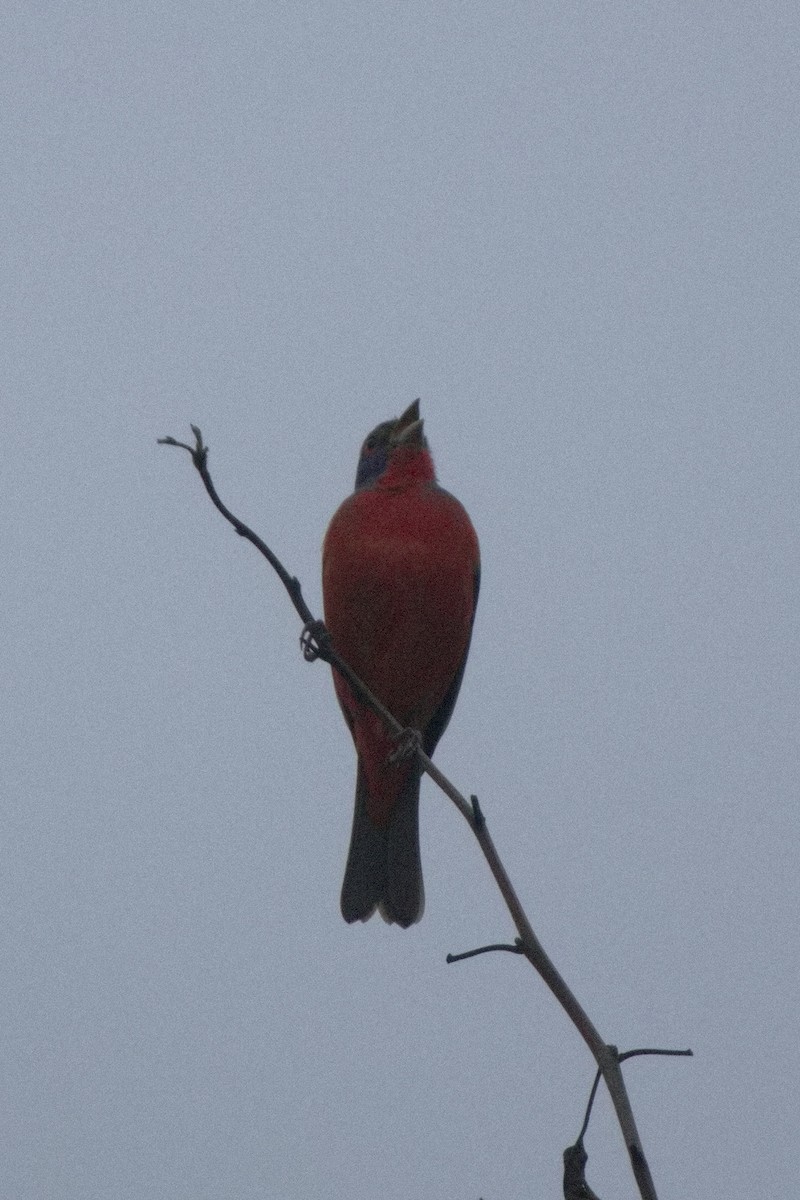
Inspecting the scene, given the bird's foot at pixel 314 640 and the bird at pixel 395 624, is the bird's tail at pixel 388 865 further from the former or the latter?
the bird's foot at pixel 314 640

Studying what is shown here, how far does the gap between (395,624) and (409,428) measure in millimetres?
998

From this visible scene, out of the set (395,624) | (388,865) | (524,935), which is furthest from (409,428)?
(524,935)

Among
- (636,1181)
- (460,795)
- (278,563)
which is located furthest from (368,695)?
(636,1181)

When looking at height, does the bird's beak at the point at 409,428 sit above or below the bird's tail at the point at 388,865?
above

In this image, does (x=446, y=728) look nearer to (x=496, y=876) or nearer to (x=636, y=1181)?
(x=496, y=876)

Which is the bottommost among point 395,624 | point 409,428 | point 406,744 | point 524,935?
point 524,935

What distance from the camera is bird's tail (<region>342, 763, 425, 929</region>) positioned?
6.22 m

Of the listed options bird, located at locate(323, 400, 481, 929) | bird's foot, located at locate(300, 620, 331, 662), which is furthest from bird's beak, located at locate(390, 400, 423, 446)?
bird's foot, located at locate(300, 620, 331, 662)

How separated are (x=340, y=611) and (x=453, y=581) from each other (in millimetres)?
434

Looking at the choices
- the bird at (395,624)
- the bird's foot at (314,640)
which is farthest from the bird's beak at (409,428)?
the bird's foot at (314,640)

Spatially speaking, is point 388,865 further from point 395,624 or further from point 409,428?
point 409,428

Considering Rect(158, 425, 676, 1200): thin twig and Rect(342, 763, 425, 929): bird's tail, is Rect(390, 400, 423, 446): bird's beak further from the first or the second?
Rect(158, 425, 676, 1200): thin twig

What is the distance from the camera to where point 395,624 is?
5.62m

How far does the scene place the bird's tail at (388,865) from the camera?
20.4ft
